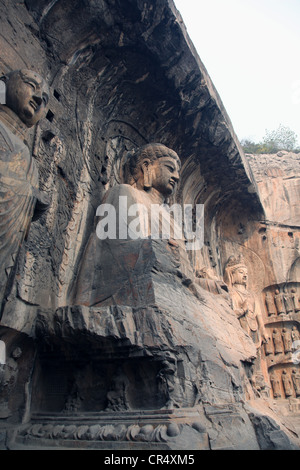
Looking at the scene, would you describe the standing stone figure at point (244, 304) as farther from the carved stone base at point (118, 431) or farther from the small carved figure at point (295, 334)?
the carved stone base at point (118, 431)

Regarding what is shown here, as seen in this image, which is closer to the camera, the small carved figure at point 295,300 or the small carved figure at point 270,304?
the small carved figure at point 295,300

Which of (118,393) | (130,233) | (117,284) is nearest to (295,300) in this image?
(130,233)

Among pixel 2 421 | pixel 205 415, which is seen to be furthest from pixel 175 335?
pixel 2 421

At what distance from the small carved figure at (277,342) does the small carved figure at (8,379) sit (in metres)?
6.35

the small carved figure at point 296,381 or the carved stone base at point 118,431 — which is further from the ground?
the small carved figure at point 296,381

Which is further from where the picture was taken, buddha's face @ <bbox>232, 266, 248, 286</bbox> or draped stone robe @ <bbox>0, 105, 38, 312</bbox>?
buddha's face @ <bbox>232, 266, 248, 286</bbox>

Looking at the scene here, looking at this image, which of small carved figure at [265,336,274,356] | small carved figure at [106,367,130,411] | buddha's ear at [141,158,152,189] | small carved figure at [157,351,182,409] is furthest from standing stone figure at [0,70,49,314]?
small carved figure at [265,336,274,356]

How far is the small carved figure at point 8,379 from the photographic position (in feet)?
8.98

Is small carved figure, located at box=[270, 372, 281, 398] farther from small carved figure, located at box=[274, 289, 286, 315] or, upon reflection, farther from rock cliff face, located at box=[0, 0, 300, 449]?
rock cliff face, located at box=[0, 0, 300, 449]

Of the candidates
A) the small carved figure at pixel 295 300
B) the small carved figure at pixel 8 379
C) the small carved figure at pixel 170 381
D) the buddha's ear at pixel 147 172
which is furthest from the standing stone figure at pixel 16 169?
the small carved figure at pixel 295 300

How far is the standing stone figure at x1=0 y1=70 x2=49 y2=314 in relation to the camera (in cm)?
241

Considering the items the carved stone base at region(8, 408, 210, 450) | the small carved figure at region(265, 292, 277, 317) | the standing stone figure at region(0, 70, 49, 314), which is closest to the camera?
the carved stone base at region(8, 408, 210, 450)

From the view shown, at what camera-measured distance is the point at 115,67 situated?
15.7 feet

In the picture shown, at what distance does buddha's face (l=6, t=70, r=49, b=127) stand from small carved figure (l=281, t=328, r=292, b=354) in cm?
691
